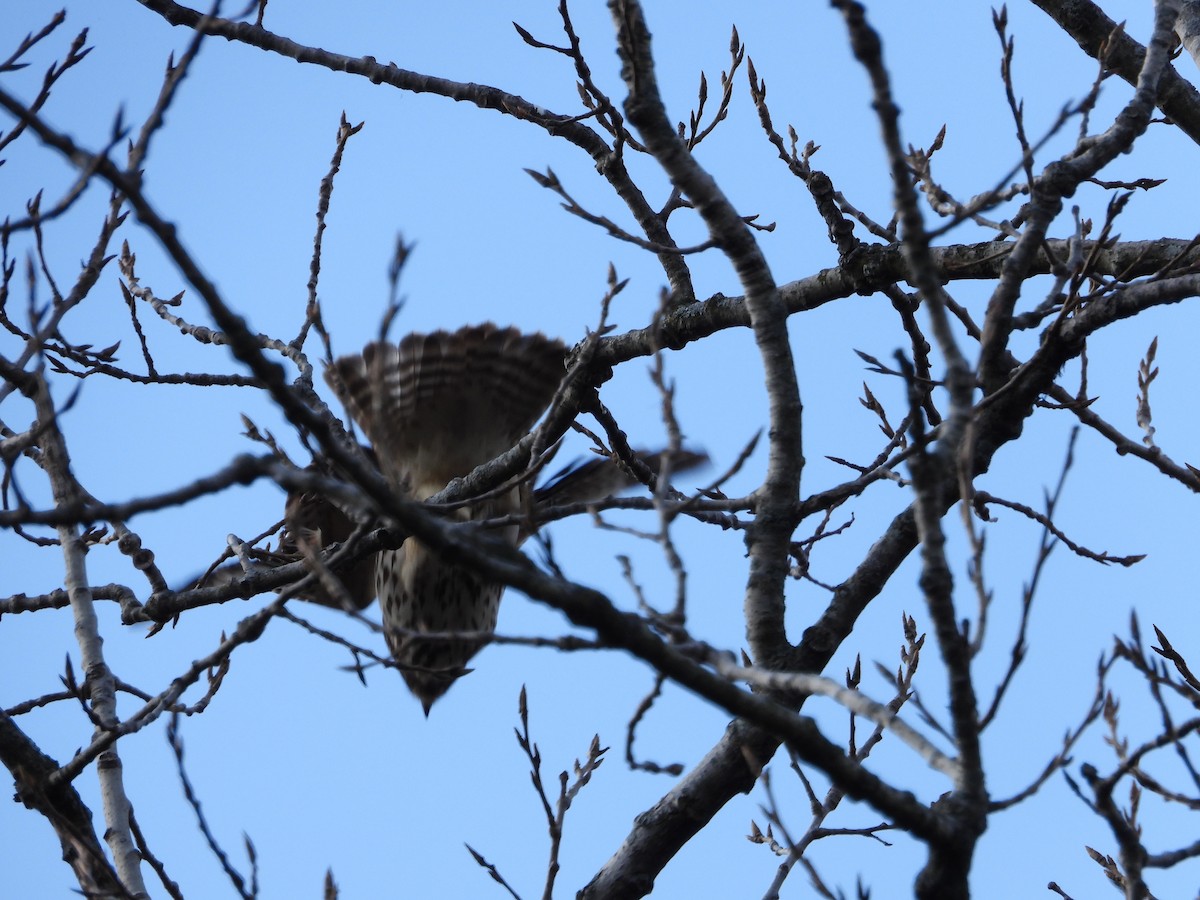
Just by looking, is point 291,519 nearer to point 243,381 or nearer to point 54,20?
point 243,381

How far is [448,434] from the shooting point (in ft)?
19.8

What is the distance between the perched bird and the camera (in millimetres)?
5469

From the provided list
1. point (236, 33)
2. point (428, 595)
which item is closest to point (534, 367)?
point (428, 595)

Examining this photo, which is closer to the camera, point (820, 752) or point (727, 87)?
point (820, 752)

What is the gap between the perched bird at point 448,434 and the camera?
17.9ft

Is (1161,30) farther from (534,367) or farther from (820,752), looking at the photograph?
(534,367)

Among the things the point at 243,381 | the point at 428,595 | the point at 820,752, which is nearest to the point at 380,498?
the point at 820,752

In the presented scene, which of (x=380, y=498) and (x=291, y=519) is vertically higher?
(x=291, y=519)

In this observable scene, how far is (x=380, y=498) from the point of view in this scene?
162 cm

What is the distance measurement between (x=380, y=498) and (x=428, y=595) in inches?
192

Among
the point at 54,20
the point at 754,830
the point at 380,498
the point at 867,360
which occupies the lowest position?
the point at 380,498

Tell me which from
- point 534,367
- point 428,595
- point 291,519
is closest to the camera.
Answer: point 291,519

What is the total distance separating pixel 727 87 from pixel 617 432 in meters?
1.33

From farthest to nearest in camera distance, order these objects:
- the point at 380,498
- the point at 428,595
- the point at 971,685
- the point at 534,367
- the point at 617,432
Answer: the point at 428,595 → the point at 534,367 → the point at 617,432 → the point at 971,685 → the point at 380,498
